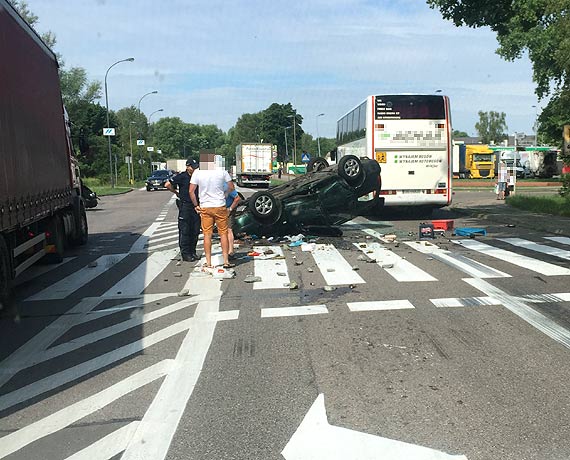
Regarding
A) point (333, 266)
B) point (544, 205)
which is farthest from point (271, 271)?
point (544, 205)

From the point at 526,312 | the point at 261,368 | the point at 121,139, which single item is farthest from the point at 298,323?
the point at 121,139

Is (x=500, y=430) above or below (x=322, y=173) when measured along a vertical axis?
below

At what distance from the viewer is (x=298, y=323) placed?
→ 20.6 ft

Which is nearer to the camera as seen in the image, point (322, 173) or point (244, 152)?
point (322, 173)

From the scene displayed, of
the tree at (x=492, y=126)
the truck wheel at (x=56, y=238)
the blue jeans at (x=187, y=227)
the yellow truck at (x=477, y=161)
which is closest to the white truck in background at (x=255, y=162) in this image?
the yellow truck at (x=477, y=161)

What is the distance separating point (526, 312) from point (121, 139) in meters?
82.0

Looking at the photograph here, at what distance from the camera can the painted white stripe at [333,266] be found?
8.60 m

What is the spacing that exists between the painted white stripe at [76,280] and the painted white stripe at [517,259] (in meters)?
6.98

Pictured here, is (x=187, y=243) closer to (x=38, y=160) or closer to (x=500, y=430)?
(x=38, y=160)

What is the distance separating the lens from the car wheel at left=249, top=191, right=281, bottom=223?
1238cm

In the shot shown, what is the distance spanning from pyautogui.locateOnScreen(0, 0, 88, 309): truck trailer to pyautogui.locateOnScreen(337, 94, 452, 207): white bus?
919 cm

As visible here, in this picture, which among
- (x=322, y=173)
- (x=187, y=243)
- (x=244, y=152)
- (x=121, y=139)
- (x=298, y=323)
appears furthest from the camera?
(x=121, y=139)

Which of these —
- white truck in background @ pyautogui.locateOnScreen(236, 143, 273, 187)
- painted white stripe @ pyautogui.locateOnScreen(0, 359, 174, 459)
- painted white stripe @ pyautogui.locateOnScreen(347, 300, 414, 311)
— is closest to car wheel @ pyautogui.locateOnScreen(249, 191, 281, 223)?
painted white stripe @ pyautogui.locateOnScreen(347, 300, 414, 311)

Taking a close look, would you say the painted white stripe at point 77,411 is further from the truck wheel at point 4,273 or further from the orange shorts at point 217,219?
the orange shorts at point 217,219
